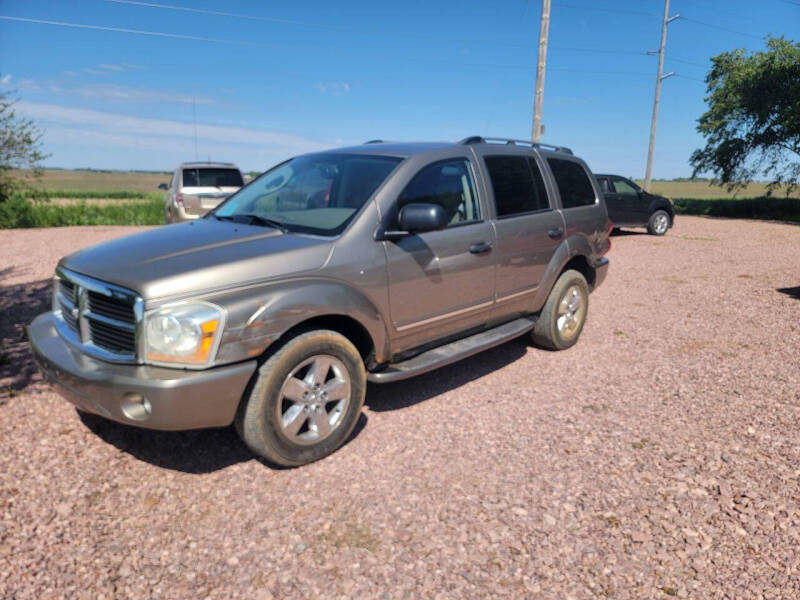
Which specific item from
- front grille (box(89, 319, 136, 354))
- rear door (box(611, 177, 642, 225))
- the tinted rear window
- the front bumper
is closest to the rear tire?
the front bumper

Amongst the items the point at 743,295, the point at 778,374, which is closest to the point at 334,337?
the point at 778,374

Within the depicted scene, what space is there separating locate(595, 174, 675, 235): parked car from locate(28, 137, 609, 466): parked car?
12.2 m

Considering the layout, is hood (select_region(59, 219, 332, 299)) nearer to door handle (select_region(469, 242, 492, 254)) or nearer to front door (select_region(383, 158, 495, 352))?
front door (select_region(383, 158, 495, 352))

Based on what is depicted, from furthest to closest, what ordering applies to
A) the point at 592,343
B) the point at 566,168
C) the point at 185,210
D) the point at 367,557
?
the point at 185,210, the point at 592,343, the point at 566,168, the point at 367,557

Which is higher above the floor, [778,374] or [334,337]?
[334,337]

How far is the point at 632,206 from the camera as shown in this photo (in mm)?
16547

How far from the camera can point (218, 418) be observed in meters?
2.95

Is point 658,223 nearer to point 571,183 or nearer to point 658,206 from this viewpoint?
point 658,206

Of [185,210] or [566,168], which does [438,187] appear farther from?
[185,210]

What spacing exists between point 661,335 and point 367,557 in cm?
506

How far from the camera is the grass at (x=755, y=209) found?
27.8 meters

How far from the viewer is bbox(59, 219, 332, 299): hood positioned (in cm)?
288

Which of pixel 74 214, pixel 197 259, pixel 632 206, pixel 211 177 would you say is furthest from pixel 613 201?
pixel 74 214

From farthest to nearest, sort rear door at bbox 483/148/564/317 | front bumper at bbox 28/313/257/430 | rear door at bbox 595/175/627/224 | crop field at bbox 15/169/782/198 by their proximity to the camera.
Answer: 1. crop field at bbox 15/169/782/198
2. rear door at bbox 595/175/627/224
3. rear door at bbox 483/148/564/317
4. front bumper at bbox 28/313/257/430
